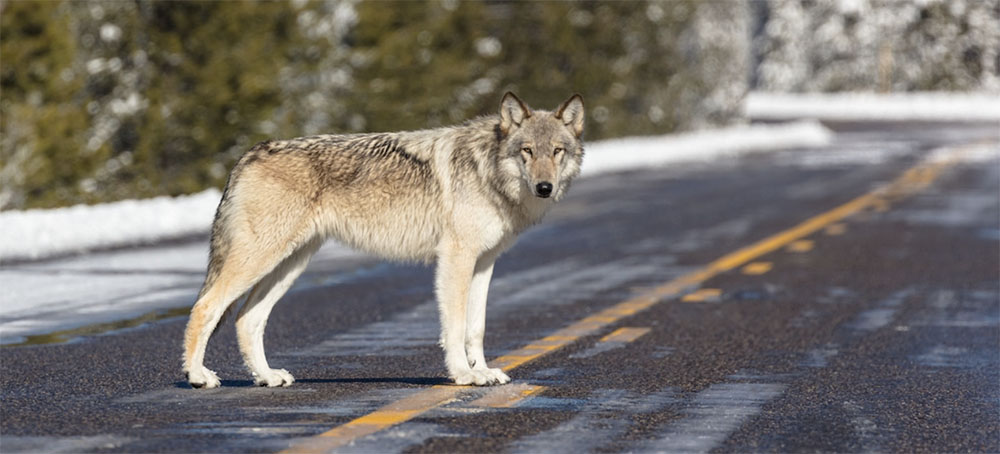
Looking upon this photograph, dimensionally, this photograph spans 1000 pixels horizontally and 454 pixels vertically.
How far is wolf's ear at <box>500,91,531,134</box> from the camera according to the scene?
29.2ft

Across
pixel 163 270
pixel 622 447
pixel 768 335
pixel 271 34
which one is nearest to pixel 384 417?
pixel 622 447

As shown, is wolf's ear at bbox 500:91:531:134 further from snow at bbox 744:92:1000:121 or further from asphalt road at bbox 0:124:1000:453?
snow at bbox 744:92:1000:121

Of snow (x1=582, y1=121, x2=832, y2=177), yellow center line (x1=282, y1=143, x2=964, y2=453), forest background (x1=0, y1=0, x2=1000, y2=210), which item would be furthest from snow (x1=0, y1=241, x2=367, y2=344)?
snow (x1=582, y1=121, x2=832, y2=177)

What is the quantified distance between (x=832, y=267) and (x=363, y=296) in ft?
15.7

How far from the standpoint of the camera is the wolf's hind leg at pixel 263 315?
884 centimetres

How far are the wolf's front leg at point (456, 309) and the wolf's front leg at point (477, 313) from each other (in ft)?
0.72

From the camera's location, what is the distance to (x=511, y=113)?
8.97 meters

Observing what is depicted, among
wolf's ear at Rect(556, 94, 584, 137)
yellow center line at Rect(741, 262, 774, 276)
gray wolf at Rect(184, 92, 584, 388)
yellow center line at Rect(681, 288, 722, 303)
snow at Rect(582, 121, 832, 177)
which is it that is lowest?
snow at Rect(582, 121, 832, 177)

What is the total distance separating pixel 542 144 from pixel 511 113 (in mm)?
290

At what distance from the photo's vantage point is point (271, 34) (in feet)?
91.4

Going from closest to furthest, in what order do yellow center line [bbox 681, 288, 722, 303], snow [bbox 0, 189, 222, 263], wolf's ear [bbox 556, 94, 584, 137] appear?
wolf's ear [bbox 556, 94, 584, 137], yellow center line [bbox 681, 288, 722, 303], snow [bbox 0, 189, 222, 263]

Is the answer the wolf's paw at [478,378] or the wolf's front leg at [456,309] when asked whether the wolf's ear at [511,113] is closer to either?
the wolf's front leg at [456,309]

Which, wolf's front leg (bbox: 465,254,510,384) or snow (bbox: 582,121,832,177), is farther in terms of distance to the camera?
snow (bbox: 582,121,832,177)

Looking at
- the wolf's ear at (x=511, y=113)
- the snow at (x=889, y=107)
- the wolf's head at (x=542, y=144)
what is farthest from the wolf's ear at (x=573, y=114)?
the snow at (x=889, y=107)
